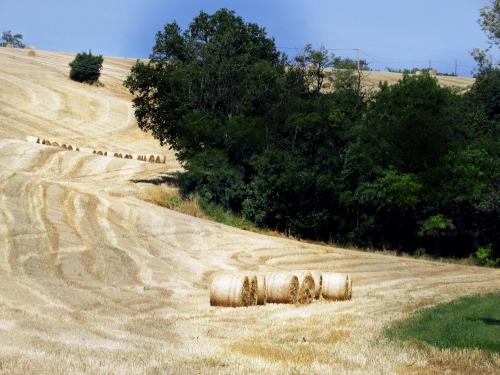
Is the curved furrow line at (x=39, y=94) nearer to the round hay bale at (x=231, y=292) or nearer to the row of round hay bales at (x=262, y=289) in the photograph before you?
the row of round hay bales at (x=262, y=289)

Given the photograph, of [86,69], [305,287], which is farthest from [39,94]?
[305,287]

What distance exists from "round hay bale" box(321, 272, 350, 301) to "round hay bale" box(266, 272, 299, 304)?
5.55 feet

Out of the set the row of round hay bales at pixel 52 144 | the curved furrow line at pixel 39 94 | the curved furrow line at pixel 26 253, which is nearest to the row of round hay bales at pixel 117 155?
the row of round hay bales at pixel 52 144

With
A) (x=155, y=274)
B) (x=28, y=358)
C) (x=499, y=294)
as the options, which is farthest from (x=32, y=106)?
(x=28, y=358)

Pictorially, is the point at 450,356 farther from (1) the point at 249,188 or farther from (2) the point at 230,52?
(2) the point at 230,52

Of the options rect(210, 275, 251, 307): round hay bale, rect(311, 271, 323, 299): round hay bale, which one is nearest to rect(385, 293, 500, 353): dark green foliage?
rect(311, 271, 323, 299): round hay bale

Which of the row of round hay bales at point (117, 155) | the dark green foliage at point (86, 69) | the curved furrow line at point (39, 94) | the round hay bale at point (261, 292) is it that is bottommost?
the round hay bale at point (261, 292)

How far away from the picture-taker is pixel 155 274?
32.7m

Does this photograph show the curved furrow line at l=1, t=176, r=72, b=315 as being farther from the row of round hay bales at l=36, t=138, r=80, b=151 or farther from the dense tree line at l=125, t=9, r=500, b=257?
the row of round hay bales at l=36, t=138, r=80, b=151

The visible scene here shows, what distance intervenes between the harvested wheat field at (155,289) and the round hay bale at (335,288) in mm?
676

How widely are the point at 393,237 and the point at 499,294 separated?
3036 centimetres

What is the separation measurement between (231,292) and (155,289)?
6.15 meters

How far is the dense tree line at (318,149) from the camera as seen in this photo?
54.0 meters

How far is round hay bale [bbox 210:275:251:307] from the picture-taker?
23.4 metres
